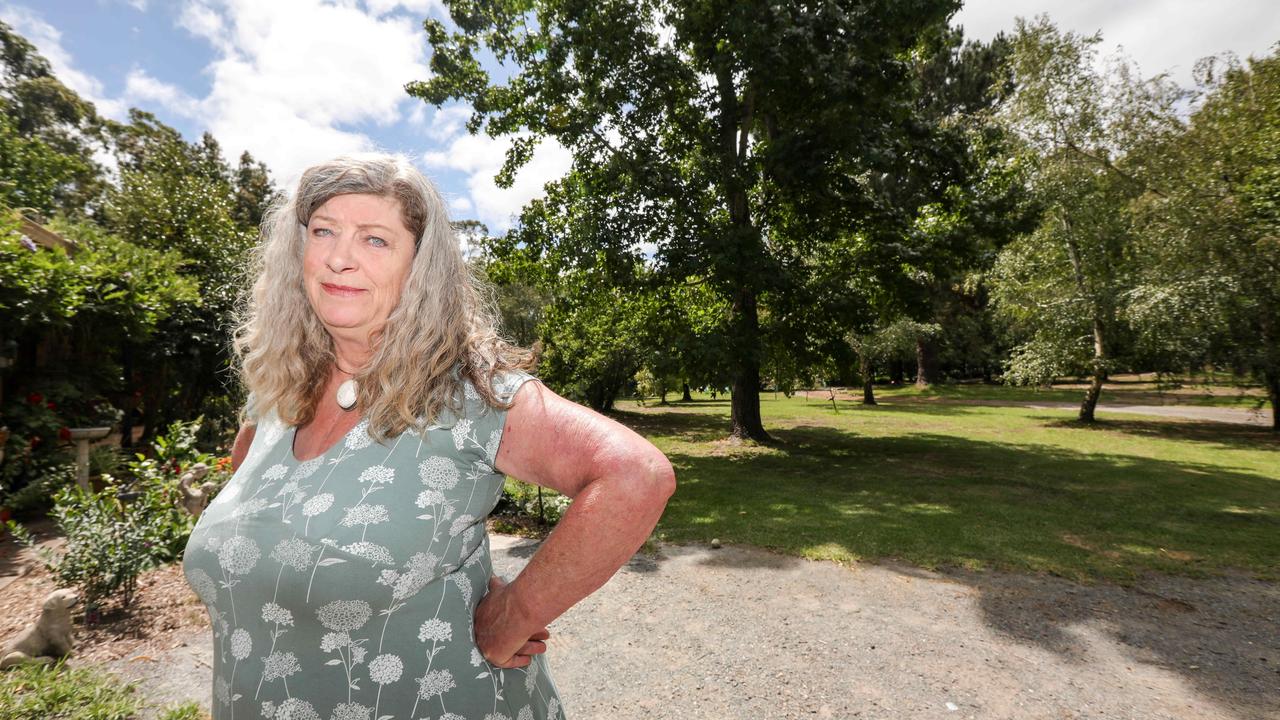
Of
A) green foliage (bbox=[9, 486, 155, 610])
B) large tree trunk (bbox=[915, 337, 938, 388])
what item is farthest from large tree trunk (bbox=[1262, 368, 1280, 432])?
large tree trunk (bbox=[915, 337, 938, 388])

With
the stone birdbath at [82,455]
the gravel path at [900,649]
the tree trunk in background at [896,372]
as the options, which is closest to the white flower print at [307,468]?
the gravel path at [900,649]

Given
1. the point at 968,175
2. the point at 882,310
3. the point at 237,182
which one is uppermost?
the point at 237,182

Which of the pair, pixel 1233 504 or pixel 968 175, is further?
pixel 968 175

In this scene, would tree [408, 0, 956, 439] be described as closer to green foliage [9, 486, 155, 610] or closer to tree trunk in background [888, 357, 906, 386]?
green foliage [9, 486, 155, 610]

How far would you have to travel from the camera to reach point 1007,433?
1639 cm

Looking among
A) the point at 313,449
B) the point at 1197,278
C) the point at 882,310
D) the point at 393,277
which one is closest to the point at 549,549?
the point at 313,449

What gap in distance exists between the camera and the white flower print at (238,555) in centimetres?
121

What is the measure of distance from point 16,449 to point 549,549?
8.64m

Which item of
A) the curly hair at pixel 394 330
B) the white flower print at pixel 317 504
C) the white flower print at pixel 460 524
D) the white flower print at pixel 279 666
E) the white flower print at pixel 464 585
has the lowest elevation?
the white flower print at pixel 279 666

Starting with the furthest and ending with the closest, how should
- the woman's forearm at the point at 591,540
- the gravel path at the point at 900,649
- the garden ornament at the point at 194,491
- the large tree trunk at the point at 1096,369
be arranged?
the large tree trunk at the point at 1096,369
the garden ornament at the point at 194,491
the gravel path at the point at 900,649
the woman's forearm at the point at 591,540

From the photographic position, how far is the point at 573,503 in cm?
112

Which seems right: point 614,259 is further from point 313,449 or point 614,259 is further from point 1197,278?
point 1197,278

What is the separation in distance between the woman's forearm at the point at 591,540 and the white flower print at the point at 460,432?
281 millimetres

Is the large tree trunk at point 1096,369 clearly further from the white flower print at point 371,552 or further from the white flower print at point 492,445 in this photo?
the white flower print at point 371,552
